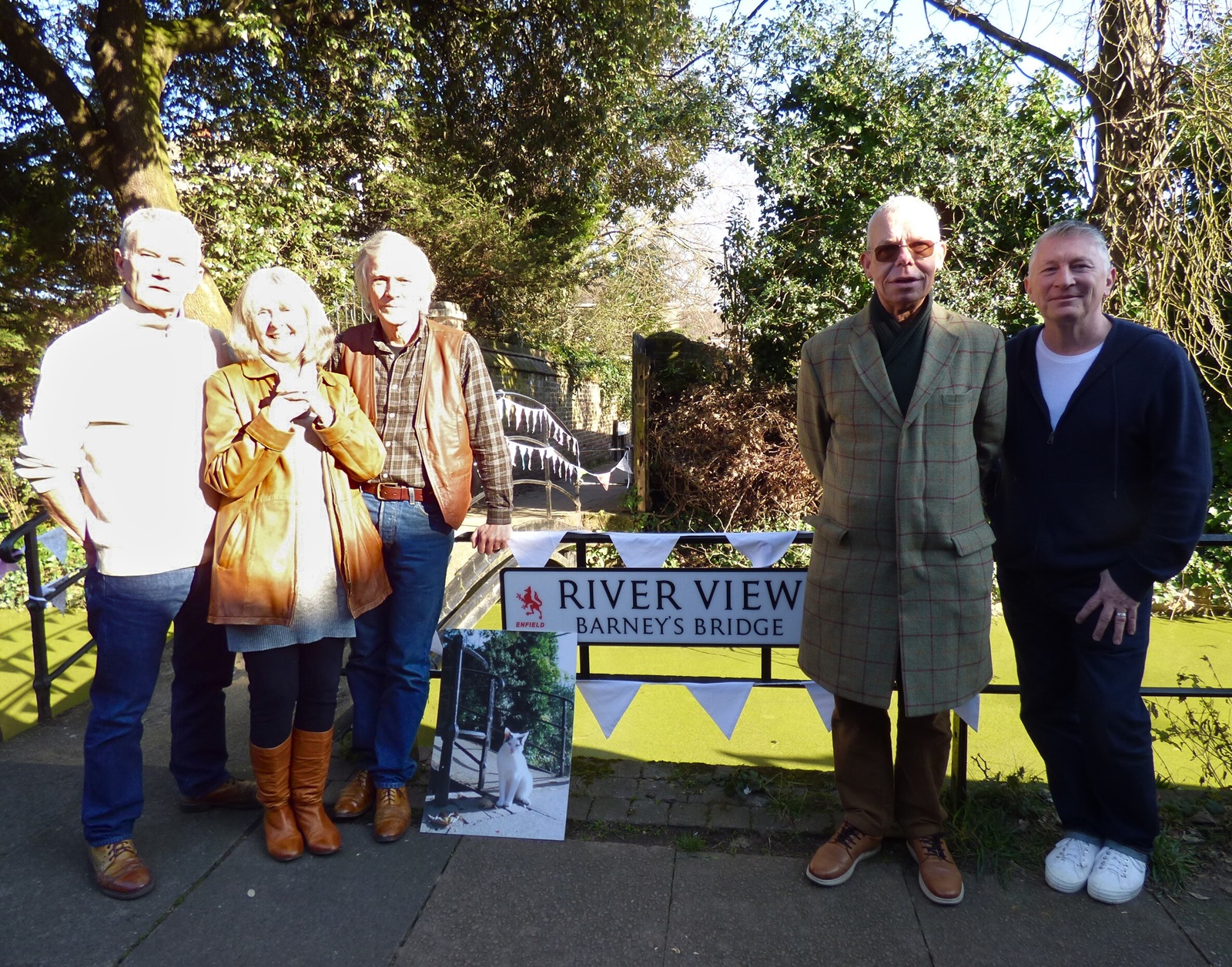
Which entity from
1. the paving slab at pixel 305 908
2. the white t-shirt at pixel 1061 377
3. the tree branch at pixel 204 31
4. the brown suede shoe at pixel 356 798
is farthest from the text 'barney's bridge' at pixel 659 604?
the tree branch at pixel 204 31

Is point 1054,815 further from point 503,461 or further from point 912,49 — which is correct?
point 912,49

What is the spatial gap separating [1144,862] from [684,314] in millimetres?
31182

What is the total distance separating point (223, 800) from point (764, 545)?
1989mm

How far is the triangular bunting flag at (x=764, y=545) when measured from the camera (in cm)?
275

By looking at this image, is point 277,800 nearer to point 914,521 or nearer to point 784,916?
point 784,916

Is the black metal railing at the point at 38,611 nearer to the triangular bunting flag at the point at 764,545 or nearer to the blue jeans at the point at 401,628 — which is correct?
the blue jeans at the point at 401,628

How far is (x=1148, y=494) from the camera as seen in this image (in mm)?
2135

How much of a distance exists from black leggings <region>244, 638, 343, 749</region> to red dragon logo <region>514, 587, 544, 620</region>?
25.1 inches

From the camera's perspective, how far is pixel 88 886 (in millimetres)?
2285

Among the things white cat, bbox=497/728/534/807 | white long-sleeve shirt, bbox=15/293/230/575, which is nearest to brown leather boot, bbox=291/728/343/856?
white cat, bbox=497/728/534/807

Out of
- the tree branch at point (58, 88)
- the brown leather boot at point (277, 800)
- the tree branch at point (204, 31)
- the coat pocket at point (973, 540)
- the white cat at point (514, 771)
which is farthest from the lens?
the tree branch at point (204, 31)

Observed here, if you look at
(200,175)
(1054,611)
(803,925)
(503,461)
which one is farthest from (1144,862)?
(200,175)

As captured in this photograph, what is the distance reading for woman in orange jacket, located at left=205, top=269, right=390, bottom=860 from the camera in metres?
2.21

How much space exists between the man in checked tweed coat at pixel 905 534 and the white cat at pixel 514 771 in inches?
35.6
